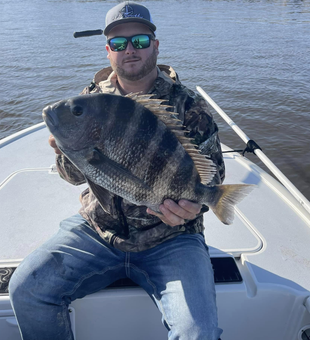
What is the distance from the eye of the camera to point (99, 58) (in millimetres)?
14188

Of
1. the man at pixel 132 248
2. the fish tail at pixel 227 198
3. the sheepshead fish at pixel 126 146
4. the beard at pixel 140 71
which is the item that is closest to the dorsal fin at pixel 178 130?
the sheepshead fish at pixel 126 146

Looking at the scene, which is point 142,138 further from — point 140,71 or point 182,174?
point 140,71

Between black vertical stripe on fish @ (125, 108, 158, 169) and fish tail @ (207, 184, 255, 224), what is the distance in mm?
501

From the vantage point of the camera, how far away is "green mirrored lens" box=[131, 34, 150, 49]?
2.38 metres

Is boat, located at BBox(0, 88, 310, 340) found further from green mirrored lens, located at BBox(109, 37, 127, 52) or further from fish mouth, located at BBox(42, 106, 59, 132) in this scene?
green mirrored lens, located at BBox(109, 37, 127, 52)

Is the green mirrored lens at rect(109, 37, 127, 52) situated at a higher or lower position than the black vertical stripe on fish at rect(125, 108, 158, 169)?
higher

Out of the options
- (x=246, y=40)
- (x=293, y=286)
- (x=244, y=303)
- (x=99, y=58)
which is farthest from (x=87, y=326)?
(x=246, y=40)

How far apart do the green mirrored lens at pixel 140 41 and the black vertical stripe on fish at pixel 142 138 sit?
2.72 feet

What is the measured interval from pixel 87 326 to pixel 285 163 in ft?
20.4

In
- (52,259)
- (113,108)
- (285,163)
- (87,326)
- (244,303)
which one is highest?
(113,108)

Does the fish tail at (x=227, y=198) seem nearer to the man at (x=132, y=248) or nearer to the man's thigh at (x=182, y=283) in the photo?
the man at (x=132, y=248)

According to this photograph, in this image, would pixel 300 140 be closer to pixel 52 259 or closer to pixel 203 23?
pixel 52 259

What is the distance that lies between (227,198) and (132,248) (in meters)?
0.76

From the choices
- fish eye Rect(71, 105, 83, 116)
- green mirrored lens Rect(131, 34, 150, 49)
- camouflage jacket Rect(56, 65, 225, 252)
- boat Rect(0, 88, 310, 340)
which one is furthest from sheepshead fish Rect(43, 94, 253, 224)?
boat Rect(0, 88, 310, 340)
